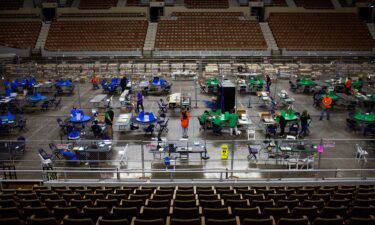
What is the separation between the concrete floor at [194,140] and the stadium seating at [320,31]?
1330 centimetres

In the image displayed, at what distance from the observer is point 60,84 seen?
23.9m

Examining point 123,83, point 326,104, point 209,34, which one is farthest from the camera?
point 209,34

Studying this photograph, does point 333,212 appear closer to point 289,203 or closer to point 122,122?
point 289,203

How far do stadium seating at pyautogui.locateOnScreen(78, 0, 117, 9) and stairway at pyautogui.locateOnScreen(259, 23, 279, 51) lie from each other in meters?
18.4

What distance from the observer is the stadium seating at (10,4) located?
42.2 metres

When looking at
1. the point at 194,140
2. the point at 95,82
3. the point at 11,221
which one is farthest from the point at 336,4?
the point at 11,221

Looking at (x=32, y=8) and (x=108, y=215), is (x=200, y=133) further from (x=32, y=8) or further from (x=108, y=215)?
(x=32, y=8)

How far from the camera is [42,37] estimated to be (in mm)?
38781

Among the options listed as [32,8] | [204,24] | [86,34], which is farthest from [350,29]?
[32,8]

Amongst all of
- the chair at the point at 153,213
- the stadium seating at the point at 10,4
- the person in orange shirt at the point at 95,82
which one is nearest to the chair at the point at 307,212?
the chair at the point at 153,213

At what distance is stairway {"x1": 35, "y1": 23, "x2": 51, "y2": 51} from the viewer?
37.5 m

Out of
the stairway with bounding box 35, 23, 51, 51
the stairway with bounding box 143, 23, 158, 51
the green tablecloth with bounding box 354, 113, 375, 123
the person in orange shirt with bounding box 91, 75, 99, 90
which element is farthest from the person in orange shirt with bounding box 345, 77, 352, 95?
the stairway with bounding box 35, 23, 51, 51

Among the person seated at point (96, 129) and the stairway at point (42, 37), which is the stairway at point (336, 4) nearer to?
the stairway at point (42, 37)

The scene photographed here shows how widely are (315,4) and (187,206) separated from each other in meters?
41.1
